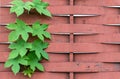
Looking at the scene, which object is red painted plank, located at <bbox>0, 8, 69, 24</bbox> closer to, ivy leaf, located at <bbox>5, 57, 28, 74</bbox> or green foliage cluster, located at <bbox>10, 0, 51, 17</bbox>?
green foliage cluster, located at <bbox>10, 0, 51, 17</bbox>

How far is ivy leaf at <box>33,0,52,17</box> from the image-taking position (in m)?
2.06

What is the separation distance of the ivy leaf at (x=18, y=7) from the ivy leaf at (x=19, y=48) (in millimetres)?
185

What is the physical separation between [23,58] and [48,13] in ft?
1.08

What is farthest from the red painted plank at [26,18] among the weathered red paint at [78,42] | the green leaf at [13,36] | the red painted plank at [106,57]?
the red painted plank at [106,57]

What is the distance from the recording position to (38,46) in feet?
6.81

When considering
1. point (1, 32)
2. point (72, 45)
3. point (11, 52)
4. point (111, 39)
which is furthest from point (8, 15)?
point (111, 39)

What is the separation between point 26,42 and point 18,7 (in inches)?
8.9

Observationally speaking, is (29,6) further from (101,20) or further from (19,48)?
(101,20)

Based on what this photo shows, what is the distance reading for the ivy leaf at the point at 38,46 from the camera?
6.73 ft

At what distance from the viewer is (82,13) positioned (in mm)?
2139

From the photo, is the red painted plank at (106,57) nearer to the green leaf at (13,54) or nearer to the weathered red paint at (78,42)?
the weathered red paint at (78,42)

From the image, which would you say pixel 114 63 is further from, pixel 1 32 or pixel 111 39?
pixel 1 32

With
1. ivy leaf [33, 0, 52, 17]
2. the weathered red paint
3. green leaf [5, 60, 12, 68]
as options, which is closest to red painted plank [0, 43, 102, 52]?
the weathered red paint

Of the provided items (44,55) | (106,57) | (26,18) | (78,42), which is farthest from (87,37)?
(26,18)
